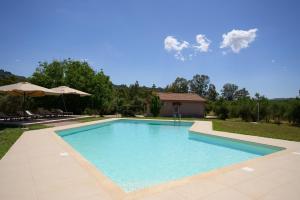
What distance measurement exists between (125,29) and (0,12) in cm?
849

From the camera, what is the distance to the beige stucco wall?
2588cm

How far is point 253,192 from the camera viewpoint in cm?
370

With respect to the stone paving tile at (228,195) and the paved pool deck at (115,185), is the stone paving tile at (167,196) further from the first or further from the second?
the stone paving tile at (228,195)

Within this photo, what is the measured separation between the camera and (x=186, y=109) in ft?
87.4

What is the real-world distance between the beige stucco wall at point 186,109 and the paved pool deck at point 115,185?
20.0m

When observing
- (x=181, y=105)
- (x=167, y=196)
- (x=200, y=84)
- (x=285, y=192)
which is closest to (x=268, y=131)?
(x=285, y=192)

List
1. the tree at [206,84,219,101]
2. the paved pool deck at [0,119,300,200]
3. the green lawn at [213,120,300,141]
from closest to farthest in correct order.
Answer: the paved pool deck at [0,119,300,200] < the green lawn at [213,120,300,141] < the tree at [206,84,219,101]

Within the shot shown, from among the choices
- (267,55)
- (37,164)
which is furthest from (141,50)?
(37,164)

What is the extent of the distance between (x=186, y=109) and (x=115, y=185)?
76.6 ft

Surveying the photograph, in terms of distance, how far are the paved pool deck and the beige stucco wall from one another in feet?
65.7

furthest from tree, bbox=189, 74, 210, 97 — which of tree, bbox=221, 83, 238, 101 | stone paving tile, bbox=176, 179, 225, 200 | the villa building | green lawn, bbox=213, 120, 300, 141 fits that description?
stone paving tile, bbox=176, 179, 225, 200

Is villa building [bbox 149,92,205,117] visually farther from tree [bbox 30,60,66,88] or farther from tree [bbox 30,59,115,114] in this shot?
tree [bbox 30,60,66,88]

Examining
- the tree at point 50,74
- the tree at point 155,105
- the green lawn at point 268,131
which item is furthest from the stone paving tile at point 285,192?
the tree at point 50,74

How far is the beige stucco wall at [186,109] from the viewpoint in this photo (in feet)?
84.9
